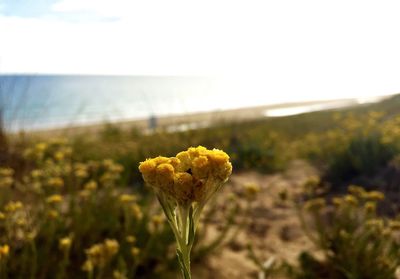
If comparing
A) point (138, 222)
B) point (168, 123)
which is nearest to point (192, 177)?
point (138, 222)

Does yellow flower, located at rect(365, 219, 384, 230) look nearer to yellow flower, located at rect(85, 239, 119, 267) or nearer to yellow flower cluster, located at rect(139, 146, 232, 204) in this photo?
yellow flower, located at rect(85, 239, 119, 267)

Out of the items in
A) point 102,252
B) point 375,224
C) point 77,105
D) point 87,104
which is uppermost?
point 77,105

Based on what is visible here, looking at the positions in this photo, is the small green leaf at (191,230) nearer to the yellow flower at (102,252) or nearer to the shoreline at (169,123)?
the yellow flower at (102,252)

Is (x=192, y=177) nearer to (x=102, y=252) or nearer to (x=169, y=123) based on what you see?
(x=102, y=252)

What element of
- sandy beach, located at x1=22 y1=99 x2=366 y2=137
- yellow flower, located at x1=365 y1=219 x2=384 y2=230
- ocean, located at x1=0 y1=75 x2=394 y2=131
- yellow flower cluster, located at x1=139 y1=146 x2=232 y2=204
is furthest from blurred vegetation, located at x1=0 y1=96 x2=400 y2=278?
sandy beach, located at x1=22 y1=99 x2=366 y2=137

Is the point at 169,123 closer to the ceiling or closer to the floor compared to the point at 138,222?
closer to the ceiling

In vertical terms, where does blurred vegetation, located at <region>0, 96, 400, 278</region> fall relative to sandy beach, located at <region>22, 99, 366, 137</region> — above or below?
below

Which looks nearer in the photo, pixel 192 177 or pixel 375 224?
pixel 192 177

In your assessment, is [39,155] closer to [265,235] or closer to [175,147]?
[265,235]

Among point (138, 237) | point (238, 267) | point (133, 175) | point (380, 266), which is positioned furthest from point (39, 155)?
point (380, 266)
